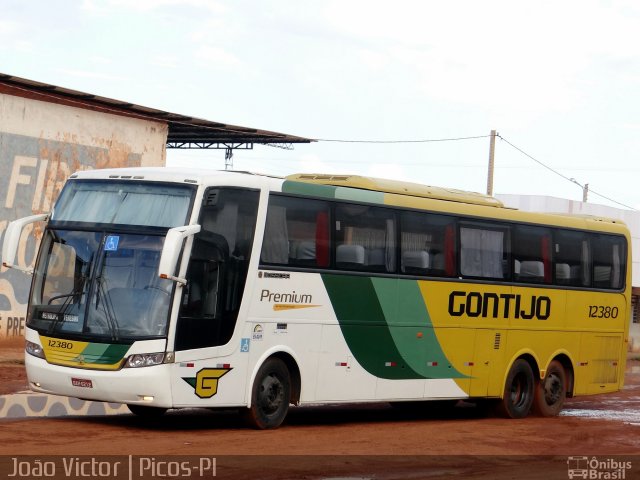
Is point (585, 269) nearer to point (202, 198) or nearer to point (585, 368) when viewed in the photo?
point (585, 368)

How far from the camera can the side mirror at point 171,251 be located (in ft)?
44.5

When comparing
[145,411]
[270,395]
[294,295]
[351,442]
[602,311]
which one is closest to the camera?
[351,442]

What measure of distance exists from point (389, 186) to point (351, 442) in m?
4.70

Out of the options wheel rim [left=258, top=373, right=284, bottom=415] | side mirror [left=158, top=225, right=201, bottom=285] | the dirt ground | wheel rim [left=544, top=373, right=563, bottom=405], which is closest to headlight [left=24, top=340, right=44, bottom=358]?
the dirt ground

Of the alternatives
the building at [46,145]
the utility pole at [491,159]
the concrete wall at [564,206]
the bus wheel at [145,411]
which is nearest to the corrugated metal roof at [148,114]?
the building at [46,145]

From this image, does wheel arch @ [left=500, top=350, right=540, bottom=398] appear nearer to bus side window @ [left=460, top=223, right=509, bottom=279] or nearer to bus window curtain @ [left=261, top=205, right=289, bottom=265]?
bus side window @ [left=460, top=223, right=509, bottom=279]

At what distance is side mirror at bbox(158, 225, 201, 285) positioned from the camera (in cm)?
1357

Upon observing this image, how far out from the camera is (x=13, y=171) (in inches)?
1134

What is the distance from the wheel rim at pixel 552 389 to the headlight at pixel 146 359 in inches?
355

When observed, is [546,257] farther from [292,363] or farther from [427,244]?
[292,363]

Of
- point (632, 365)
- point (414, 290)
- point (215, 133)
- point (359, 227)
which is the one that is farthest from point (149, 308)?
point (632, 365)

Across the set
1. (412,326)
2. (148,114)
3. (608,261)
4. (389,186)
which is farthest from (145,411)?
(148,114)

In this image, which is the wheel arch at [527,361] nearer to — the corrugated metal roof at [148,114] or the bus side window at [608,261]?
the bus side window at [608,261]

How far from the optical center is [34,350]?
14.9 m
